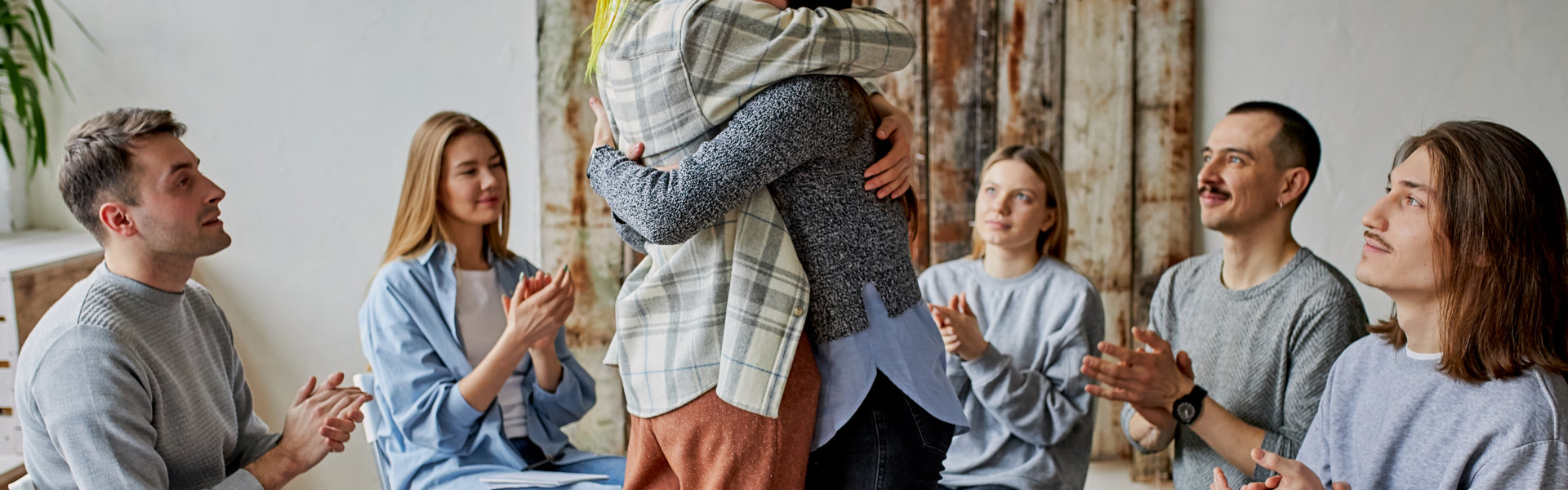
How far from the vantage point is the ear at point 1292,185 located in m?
2.10

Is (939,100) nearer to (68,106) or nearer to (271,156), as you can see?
(271,156)

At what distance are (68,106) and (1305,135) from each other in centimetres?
323

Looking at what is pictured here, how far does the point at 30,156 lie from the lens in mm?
2949

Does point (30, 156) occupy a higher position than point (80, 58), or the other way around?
point (80, 58)

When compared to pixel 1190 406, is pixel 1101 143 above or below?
above

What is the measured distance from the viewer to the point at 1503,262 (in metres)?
1.40

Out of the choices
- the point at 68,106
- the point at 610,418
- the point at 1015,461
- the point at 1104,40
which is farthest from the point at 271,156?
the point at 1104,40

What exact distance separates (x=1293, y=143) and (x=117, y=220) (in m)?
2.20

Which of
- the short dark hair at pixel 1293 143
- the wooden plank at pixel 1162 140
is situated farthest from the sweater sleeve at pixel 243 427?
the wooden plank at pixel 1162 140

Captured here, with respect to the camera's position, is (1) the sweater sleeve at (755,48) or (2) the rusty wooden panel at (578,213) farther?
(2) the rusty wooden panel at (578,213)

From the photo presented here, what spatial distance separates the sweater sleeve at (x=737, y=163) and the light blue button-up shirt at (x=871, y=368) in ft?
0.71

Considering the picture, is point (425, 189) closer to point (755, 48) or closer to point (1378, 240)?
point (755, 48)

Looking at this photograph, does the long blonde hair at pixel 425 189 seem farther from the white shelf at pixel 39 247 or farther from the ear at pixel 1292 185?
the ear at pixel 1292 185

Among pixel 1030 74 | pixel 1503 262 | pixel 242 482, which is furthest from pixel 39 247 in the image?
pixel 1503 262
